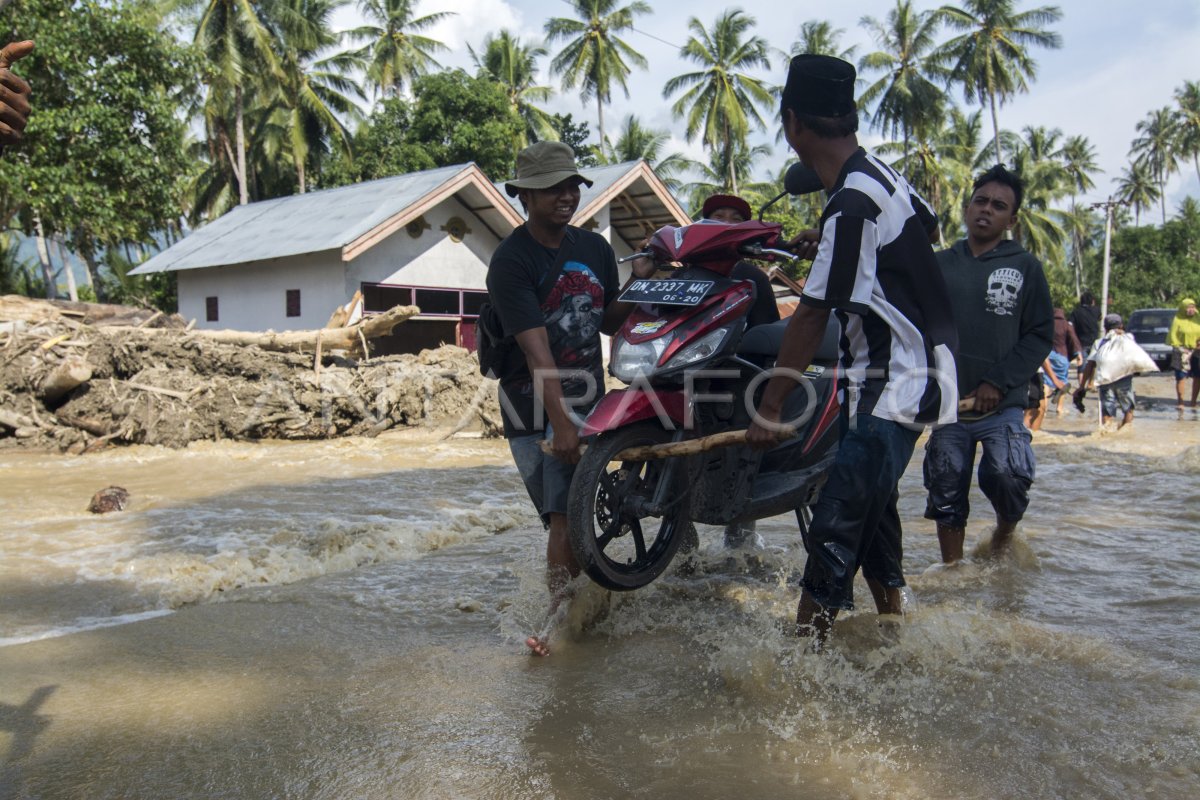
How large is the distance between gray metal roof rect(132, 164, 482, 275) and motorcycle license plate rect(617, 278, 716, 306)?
593 inches

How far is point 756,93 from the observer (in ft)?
124

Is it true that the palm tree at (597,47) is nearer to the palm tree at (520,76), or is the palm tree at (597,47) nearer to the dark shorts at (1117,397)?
the palm tree at (520,76)

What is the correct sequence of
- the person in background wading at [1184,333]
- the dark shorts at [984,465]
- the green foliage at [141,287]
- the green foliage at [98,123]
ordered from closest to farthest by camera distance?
the dark shorts at [984,465]
the person in background wading at [1184,333]
the green foliage at [98,123]
the green foliage at [141,287]

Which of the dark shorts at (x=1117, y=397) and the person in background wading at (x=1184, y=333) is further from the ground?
the person in background wading at (x=1184, y=333)

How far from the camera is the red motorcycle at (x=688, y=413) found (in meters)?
3.49

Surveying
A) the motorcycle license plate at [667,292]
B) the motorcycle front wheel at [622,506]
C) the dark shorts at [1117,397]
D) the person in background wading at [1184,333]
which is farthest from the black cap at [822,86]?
the person in background wading at [1184,333]

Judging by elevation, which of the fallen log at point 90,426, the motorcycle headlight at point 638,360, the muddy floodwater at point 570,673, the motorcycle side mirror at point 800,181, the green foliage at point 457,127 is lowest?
the muddy floodwater at point 570,673

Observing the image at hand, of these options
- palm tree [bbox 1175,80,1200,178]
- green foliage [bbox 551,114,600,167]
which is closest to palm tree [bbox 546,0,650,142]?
green foliage [bbox 551,114,600,167]

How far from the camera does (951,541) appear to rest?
4.57 meters

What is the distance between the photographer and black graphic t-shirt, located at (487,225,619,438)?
361 centimetres

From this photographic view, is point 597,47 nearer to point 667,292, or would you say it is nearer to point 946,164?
point 946,164

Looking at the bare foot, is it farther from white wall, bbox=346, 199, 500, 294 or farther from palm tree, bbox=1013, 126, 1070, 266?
palm tree, bbox=1013, 126, 1070, 266

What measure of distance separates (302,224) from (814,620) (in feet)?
64.9

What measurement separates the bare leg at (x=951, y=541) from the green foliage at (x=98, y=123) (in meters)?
18.3
